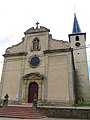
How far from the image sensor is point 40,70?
65.2 ft

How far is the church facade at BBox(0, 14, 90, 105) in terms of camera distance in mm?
18125

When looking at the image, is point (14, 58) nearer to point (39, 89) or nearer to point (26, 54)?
point (26, 54)

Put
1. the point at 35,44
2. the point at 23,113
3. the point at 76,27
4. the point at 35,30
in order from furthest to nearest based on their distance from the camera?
1. the point at 76,27
2. the point at 35,30
3. the point at 35,44
4. the point at 23,113

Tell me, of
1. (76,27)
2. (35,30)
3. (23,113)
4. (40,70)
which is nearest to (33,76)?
(40,70)

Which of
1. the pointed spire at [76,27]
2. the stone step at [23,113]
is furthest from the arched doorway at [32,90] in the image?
the pointed spire at [76,27]

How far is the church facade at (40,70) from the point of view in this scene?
59.5 feet

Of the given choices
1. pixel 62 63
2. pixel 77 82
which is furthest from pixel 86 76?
pixel 62 63

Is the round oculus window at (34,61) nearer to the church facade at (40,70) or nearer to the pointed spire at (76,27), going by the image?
the church facade at (40,70)

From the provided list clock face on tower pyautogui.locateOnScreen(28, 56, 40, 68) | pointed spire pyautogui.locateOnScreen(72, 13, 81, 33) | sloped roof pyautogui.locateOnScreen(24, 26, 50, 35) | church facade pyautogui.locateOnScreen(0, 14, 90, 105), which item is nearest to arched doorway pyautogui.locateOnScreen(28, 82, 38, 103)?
church facade pyautogui.locateOnScreen(0, 14, 90, 105)

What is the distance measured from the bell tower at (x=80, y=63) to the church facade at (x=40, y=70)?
6.27 m

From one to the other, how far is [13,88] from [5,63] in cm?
397

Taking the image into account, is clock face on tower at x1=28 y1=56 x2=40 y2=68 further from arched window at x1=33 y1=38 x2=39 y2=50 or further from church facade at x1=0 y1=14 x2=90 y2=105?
arched window at x1=33 y1=38 x2=39 y2=50

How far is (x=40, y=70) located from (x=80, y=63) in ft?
36.9

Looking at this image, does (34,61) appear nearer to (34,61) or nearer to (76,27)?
(34,61)
